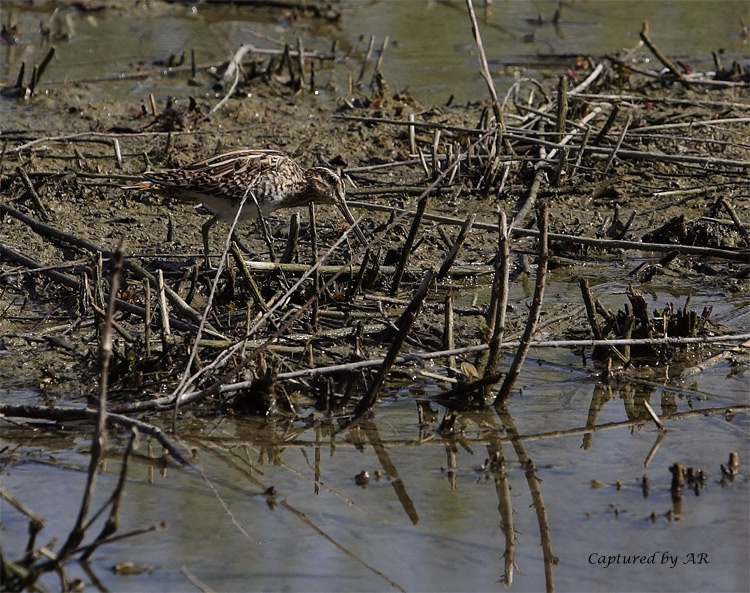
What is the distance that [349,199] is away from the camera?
7.33 meters

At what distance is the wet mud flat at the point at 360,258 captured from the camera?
468cm

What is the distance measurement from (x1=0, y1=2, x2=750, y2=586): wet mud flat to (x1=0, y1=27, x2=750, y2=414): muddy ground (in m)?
0.02

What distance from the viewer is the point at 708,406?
4.86 metres

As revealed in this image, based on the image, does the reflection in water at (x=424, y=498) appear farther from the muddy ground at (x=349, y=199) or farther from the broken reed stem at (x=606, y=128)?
the broken reed stem at (x=606, y=128)

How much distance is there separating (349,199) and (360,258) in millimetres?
987

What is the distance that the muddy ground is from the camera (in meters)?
5.36

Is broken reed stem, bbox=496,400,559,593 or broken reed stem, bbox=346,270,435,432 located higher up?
broken reed stem, bbox=346,270,435,432

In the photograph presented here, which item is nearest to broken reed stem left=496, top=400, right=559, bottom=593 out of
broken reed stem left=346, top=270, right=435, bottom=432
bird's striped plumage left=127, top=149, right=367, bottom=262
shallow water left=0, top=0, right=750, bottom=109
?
broken reed stem left=346, top=270, right=435, bottom=432

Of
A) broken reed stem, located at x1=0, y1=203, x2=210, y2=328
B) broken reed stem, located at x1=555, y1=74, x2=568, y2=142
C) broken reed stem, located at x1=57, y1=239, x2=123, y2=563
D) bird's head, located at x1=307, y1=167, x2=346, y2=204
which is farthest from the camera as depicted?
broken reed stem, located at x1=555, y1=74, x2=568, y2=142

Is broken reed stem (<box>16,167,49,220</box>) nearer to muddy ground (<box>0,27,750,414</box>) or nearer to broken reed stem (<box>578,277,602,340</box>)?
muddy ground (<box>0,27,750,414</box>)

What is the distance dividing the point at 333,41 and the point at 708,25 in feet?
12.8

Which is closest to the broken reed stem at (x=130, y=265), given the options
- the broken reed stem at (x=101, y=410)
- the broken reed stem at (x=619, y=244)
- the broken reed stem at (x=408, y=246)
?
the broken reed stem at (x=408, y=246)

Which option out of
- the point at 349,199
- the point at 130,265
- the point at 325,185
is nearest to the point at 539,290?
the point at 130,265

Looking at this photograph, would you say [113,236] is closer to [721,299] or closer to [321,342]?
[321,342]
